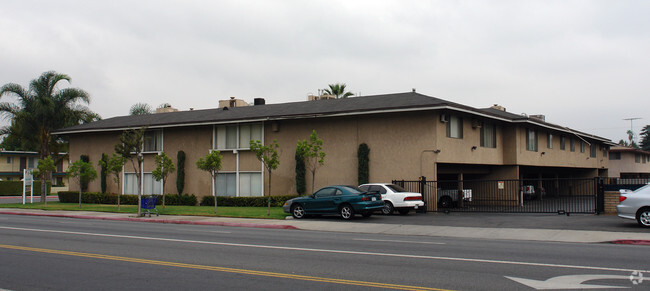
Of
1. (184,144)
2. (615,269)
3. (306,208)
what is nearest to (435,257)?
(615,269)

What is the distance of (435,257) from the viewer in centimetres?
1107

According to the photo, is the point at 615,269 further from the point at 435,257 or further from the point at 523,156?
the point at 523,156

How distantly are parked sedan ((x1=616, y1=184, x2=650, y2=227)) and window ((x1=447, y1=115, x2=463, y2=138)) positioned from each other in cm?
1035

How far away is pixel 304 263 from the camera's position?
10367 mm

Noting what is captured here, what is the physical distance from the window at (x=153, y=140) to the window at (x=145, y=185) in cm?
174

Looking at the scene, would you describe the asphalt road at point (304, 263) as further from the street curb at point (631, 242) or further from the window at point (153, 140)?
the window at point (153, 140)

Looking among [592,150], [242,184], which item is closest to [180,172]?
[242,184]

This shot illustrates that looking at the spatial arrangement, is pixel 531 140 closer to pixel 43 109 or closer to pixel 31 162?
pixel 43 109

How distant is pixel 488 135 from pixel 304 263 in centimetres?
2239

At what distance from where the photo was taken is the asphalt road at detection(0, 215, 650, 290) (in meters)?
8.36

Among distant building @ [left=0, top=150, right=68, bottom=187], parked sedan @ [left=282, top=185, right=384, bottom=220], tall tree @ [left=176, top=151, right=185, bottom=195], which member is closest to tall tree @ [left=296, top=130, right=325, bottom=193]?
parked sedan @ [left=282, top=185, right=384, bottom=220]

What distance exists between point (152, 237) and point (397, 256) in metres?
7.79

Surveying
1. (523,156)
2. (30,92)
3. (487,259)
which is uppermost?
(30,92)

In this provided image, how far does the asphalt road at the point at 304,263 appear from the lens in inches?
329
